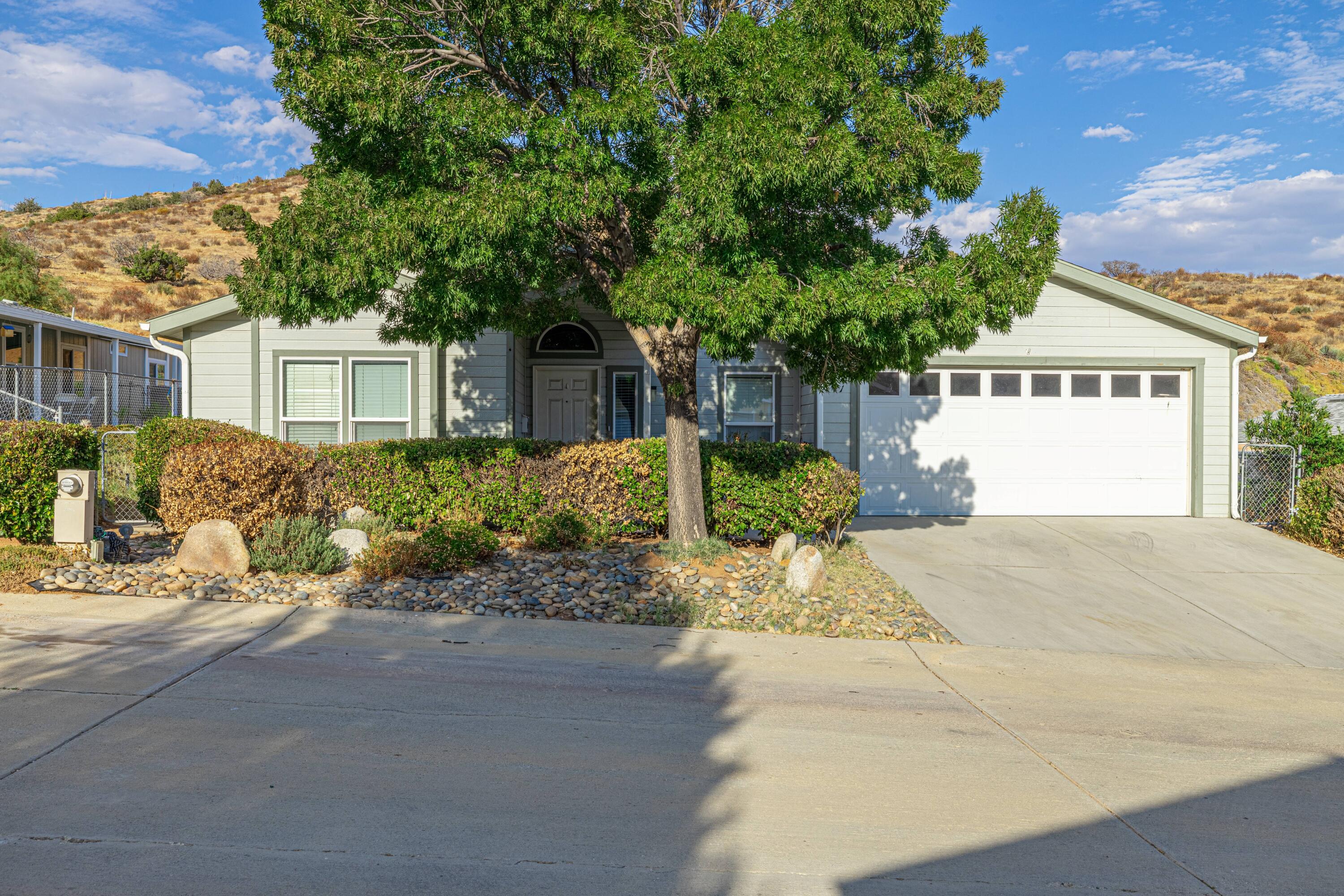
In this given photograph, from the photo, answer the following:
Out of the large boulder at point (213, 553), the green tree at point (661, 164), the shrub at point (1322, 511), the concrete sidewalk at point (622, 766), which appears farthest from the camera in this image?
the shrub at point (1322, 511)

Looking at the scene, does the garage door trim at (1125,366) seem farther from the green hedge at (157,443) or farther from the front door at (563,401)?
the green hedge at (157,443)

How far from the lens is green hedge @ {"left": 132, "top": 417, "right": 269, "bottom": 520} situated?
387 inches

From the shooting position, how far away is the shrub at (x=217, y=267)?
132 ft

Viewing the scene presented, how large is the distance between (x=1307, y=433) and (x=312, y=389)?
14123 millimetres

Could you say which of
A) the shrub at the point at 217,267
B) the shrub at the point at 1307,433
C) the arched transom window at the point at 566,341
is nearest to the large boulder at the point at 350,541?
the arched transom window at the point at 566,341

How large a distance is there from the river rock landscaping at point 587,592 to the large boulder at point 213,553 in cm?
9

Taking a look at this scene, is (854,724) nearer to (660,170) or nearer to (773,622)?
(773,622)

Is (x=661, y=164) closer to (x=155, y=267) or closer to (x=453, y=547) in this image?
(x=453, y=547)

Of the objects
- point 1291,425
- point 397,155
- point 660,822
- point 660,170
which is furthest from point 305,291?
point 1291,425

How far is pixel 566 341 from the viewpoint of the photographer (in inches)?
545

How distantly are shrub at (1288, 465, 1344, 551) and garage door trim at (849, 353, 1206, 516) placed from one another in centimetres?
131

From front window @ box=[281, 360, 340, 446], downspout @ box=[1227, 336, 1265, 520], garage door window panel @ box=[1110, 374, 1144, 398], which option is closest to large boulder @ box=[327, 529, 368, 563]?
front window @ box=[281, 360, 340, 446]

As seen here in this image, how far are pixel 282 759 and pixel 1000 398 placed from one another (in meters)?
11.3

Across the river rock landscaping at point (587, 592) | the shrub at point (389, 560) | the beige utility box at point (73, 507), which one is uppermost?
the beige utility box at point (73, 507)
